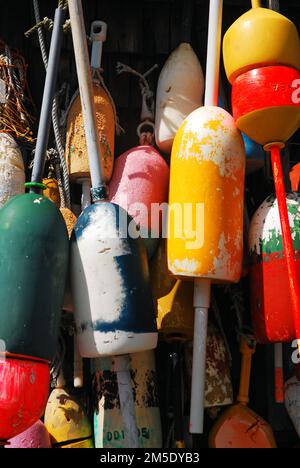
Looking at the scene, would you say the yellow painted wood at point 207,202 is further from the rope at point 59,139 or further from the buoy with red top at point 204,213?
the rope at point 59,139

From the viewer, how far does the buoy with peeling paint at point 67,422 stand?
201 centimetres

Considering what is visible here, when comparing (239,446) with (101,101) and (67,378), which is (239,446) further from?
(101,101)

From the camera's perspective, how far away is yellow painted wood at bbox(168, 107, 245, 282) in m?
1.91

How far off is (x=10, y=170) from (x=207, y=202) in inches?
23.6

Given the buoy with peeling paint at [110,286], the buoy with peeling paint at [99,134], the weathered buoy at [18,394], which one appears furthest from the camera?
the buoy with peeling paint at [99,134]

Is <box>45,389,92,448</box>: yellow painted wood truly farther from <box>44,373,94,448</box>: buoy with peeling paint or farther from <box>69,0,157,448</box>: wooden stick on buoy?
<box>69,0,157,448</box>: wooden stick on buoy

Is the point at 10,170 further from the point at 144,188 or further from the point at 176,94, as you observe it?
the point at 176,94

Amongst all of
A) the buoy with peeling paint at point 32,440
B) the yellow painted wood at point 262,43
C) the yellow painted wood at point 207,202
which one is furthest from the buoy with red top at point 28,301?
the yellow painted wood at point 262,43

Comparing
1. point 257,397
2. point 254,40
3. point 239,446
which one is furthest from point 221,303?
point 254,40

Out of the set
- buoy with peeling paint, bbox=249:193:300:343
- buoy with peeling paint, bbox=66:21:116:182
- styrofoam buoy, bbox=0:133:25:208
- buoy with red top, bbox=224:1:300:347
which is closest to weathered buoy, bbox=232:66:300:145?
buoy with red top, bbox=224:1:300:347

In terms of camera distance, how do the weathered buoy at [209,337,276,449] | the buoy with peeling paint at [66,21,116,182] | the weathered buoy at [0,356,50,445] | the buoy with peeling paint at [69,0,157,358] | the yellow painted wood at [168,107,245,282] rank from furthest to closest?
1. the buoy with peeling paint at [66,21,116,182]
2. the weathered buoy at [209,337,276,449]
3. the yellow painted wood at [168,107,245,282]
4. the buoy with peeling paint at [69,0,157,358]
5. the weathered buoy at [0,356,50,445]

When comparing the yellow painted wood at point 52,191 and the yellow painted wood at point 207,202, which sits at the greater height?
the yellow painted wood at point 52,191

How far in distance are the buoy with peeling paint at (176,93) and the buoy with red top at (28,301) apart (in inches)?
20.0

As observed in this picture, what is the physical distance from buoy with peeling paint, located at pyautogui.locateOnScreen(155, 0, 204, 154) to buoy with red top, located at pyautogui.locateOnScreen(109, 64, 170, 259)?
0.07 m
